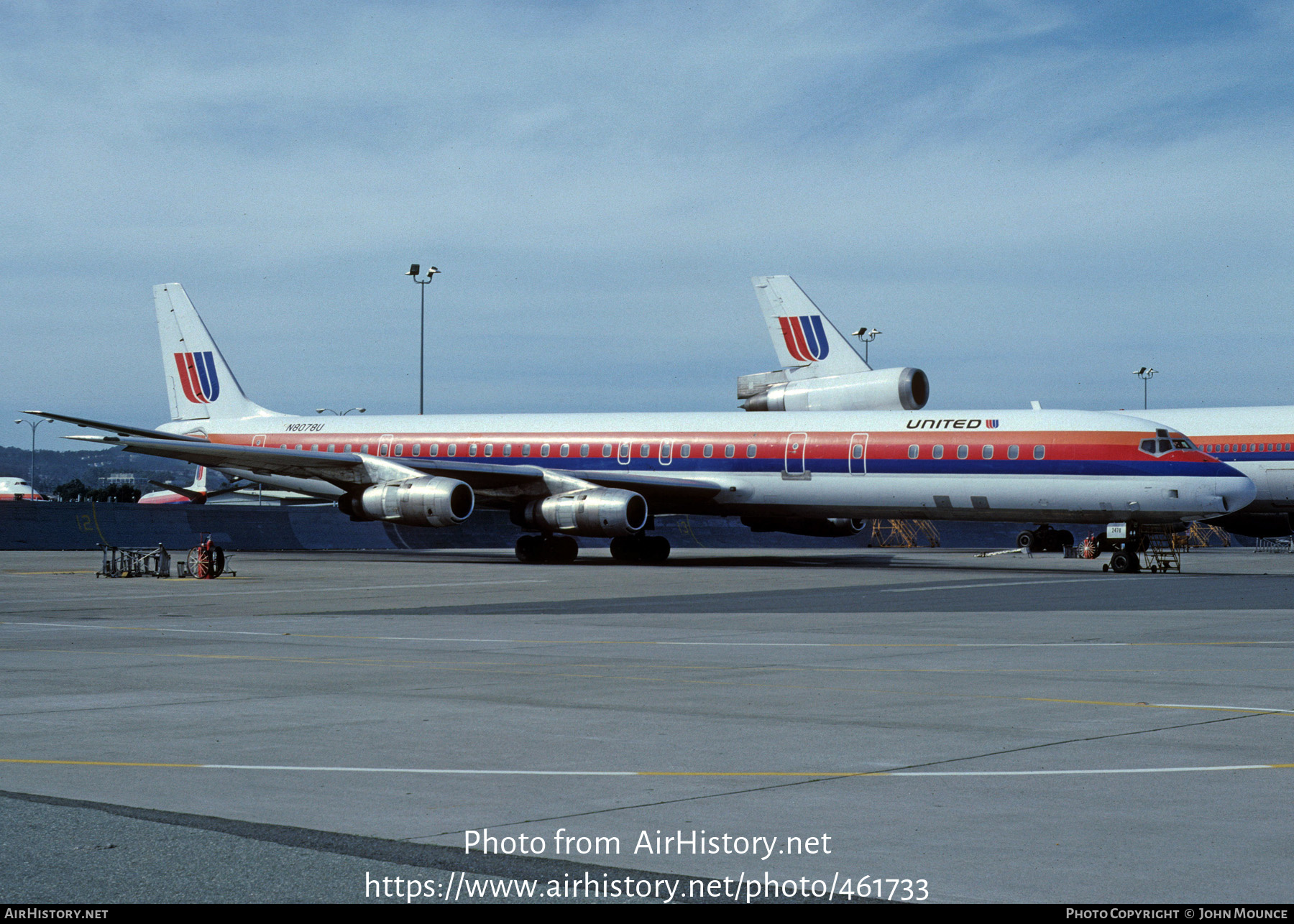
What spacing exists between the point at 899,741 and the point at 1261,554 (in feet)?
147

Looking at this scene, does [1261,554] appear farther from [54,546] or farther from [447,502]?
[54,546]

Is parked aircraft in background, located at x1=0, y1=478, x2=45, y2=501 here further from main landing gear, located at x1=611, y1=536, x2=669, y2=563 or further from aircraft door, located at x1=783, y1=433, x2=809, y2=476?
aircraft door, located at x1=783, y1=433, x2=809, y2=476

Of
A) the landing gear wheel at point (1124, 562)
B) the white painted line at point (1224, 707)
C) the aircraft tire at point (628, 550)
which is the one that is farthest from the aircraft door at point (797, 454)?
the white painted line at point (1224, 707)

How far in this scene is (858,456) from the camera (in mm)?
35938

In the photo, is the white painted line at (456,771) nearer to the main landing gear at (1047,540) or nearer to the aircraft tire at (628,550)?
the aircraft tire at (628,550)

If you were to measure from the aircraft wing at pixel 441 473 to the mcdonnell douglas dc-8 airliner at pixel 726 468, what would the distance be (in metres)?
0.06

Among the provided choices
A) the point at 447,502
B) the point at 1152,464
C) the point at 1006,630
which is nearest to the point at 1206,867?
the point at 1006,630

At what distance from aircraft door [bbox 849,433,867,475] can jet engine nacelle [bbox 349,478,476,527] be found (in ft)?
32.3

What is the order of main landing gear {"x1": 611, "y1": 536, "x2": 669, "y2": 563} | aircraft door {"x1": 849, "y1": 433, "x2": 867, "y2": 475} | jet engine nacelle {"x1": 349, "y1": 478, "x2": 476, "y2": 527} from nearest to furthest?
aircraft door {"x1": 849, "y1": 433, "x2": 867, "y2": 475}
jet engine nacelle {"x1": 349, "y1": 478, "x2": 476, "y2": 527}
main landing gear {"x1": 611, "y1": 536, "x2": 669, "y2": 563}

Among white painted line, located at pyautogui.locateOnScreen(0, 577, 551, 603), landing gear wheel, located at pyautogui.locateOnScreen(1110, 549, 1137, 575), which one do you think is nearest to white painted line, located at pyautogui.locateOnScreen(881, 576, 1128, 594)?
landing gear wheel, located at pyautogui.locateOnScreen(1110, 549, 1137, 575)

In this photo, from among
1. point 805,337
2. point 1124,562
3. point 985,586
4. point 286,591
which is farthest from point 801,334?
point 286,591

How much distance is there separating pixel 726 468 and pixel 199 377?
828 inches

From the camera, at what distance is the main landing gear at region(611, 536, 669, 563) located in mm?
40656

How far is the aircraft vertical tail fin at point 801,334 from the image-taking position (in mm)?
49875
